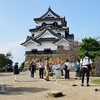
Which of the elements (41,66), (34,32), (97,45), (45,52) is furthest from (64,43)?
(41,66)

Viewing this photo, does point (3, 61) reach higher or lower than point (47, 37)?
lower

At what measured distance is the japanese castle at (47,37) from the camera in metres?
62.9

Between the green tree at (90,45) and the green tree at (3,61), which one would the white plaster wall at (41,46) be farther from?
the green tree at (90,45)

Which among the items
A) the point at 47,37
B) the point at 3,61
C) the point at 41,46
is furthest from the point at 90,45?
the point at 3,61

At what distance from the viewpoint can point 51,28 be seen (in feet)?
220

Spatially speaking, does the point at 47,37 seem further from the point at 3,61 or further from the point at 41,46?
the point at 3,61

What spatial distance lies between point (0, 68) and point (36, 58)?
26.9 feet

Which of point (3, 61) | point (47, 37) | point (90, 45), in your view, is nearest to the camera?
point (90, 45)

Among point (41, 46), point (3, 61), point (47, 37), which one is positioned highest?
point (47, 37)

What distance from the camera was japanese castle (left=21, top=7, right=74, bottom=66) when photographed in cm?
6291

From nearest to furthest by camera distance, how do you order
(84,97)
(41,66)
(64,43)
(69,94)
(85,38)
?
(84,97), (69,94), (41,66), (85,38), (64,43)

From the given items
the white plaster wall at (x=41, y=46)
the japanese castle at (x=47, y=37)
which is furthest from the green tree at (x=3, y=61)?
the white plaster wall at (x=41, y=46)

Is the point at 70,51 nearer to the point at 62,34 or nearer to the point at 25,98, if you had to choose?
the point at 62,34

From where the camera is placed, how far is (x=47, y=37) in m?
64.2
